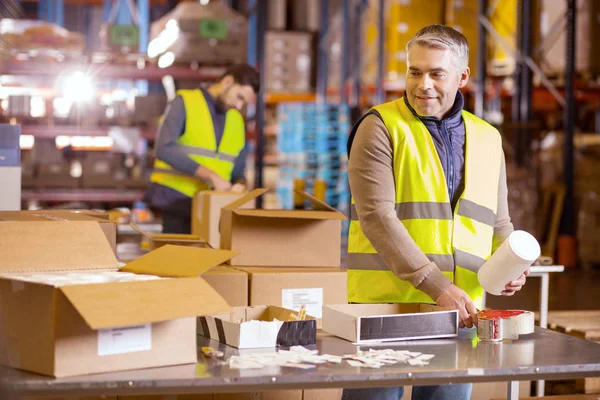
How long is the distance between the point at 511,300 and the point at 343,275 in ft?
15.4

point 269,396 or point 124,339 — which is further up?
point 124,339

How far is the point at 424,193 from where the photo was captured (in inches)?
119

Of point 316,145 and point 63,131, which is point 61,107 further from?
point 316,145

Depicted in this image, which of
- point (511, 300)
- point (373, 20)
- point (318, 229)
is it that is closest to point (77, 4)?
point (373, 20)

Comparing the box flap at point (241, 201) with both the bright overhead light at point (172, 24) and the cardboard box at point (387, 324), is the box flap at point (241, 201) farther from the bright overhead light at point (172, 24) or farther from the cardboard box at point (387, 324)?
the bright overhead light at point (172, 24)

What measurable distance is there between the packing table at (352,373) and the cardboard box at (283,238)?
2.53 feet

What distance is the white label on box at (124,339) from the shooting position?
88.5 inches

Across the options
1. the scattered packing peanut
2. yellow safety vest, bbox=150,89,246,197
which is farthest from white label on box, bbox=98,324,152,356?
yellow safety vest, bbox=150,89,246,197

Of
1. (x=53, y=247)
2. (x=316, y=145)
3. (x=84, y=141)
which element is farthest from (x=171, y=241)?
(x=316, y=145)

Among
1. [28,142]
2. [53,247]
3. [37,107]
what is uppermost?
[37,107]

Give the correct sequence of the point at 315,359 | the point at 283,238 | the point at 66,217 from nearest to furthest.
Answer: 1. the point at 315,359
2. the point at 66,217
3. the point at 283,238

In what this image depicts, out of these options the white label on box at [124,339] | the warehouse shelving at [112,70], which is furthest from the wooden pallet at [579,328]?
the warehouse shelving at [112,70]

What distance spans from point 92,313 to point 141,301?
0.53ft

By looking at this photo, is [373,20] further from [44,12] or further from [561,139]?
[44,12]
